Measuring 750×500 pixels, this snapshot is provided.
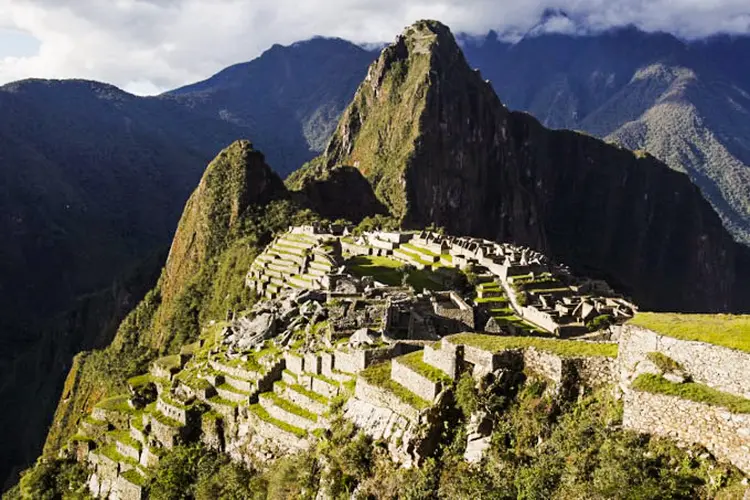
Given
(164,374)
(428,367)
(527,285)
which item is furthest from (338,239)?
(428,367)

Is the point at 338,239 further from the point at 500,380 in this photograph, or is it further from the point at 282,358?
the point at 500,380

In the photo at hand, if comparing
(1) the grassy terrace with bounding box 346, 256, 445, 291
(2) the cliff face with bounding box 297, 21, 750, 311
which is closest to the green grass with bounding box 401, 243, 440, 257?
(1) the grassy terrace with bounding box 346, 256, 445, 291

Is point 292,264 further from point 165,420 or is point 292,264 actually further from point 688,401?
point 688,401

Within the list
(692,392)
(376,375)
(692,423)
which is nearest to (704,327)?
(692,392)

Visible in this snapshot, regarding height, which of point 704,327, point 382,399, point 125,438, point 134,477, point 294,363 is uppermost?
point 704,327

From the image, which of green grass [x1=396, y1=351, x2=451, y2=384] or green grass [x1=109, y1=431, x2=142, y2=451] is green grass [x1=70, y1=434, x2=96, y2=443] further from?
green grass [x1=396, y1=351, x2=451, y2=384]

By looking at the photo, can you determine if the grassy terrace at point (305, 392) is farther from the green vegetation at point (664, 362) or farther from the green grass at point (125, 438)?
the green vegetation at point (664, 362)
